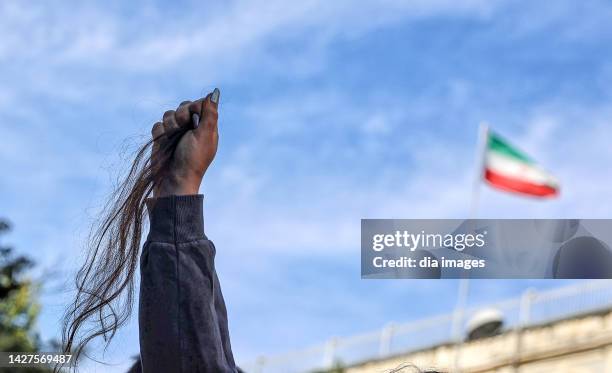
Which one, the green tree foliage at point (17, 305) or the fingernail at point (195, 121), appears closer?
the fingernail at point (195, 121)

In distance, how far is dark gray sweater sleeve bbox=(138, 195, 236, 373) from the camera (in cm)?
131

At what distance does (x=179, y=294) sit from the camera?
4.34 feet

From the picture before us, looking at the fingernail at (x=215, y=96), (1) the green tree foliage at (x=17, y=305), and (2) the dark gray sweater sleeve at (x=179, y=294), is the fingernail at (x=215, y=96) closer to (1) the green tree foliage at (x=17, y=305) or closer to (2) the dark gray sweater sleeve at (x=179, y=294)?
(2) the dark gray sweater sleeve at (x=179, y=294)

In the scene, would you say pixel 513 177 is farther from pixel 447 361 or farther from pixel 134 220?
pixel 134 220

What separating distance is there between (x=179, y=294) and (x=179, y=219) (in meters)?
A: 0.09

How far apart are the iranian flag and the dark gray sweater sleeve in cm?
1834

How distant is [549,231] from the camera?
15273mm

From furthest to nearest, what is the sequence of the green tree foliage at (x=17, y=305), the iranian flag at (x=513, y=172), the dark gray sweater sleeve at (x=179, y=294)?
the iranian flag at (x=513, y=172), the green tree foliage at (x=17, y=305), the dark gray sweater sleeve at (x=179, y=294)

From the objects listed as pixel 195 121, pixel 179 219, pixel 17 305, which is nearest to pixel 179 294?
pixel 179 219

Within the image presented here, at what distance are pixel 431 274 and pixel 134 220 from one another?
1075cm

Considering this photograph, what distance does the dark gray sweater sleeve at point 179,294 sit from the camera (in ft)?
4.29

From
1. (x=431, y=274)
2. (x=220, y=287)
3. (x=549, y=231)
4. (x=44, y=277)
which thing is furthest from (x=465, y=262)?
(x=220, y=287)

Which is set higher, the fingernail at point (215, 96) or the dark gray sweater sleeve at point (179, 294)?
the fingernail at point (215, 96)

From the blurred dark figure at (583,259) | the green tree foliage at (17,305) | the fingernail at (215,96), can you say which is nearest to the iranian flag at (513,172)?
the blurred dark figure at (583,259)
